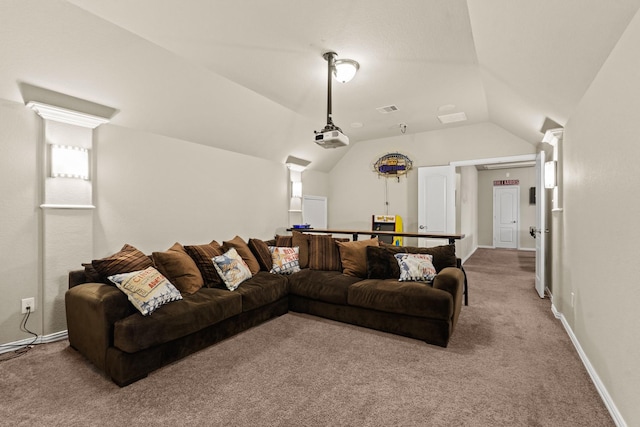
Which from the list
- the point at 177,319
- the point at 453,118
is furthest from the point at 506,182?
the point at 177,319

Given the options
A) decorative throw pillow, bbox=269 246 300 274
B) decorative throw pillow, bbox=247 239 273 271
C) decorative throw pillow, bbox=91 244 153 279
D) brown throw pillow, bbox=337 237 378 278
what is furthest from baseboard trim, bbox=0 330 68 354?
brown throw pillow, bbox=337 237 378 278

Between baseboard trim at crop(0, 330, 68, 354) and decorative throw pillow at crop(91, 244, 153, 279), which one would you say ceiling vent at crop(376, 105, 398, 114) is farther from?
baseboard trim at crop(0, 330, 68, 354)

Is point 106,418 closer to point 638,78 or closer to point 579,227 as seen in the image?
point 638,78

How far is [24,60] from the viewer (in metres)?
2.51

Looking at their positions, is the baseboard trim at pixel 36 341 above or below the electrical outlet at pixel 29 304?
below

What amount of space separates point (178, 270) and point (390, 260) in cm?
229

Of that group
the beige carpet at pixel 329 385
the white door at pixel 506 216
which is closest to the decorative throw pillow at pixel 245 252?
the beige carpet at pixel 329 385

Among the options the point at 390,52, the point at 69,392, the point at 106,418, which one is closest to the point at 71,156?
the point at 69,392

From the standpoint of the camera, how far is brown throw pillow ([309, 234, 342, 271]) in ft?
13.3

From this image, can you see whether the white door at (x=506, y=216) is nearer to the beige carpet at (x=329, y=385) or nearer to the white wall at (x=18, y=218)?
the beige carpet at (x=329, y=385)

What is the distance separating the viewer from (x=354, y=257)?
385 centimetres

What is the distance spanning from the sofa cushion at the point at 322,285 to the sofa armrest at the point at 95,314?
1737 mm

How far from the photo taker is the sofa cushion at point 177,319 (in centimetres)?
220

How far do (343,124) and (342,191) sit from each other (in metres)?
1.99
